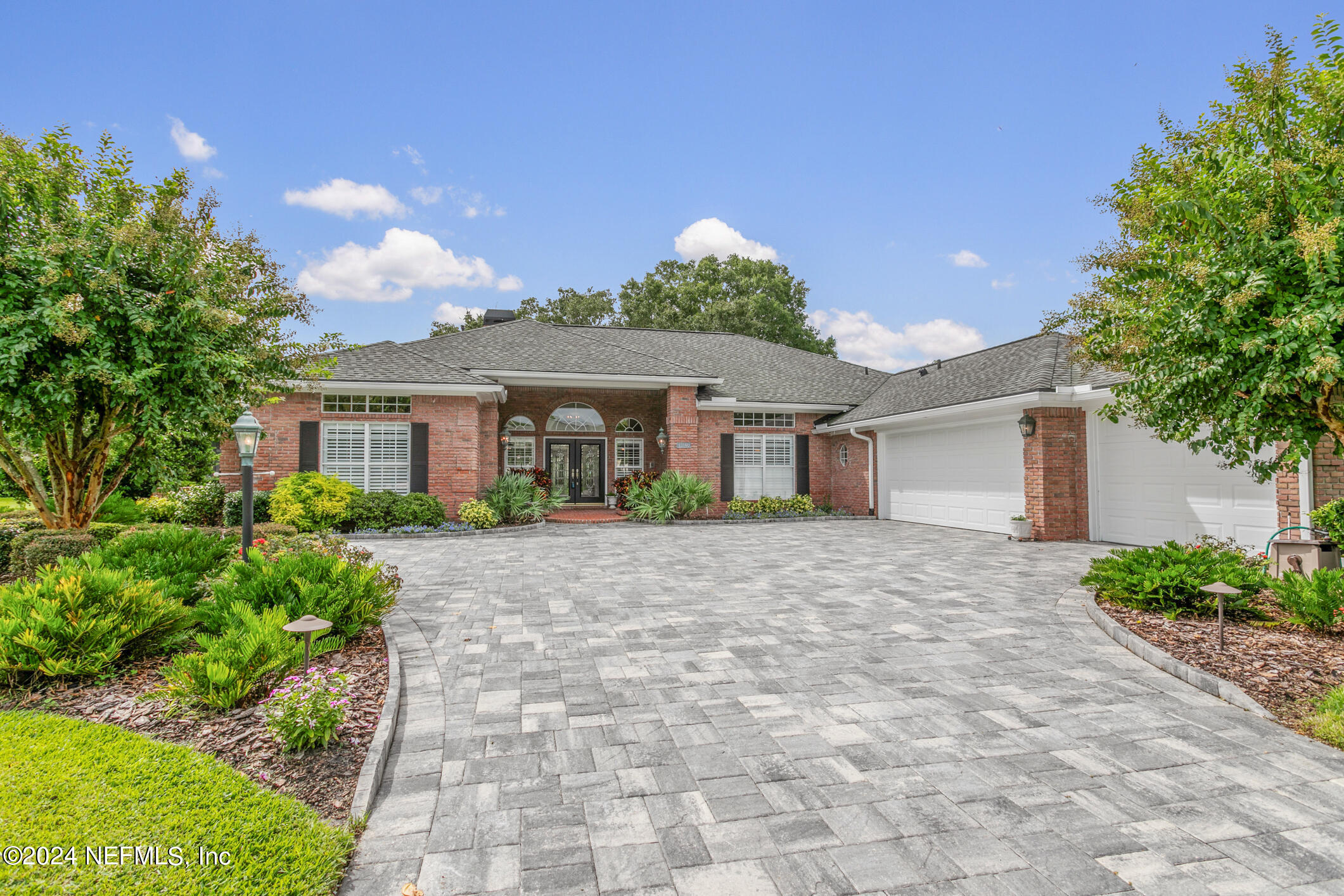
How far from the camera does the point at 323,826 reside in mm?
2377

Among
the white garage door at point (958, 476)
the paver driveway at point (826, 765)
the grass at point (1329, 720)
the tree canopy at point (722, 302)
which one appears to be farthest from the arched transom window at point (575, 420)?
the grass at point (1329, 720)

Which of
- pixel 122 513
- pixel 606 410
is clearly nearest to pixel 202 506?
pixel 122 513

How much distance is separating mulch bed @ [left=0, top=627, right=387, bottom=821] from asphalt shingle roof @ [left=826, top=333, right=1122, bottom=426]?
9885 mm

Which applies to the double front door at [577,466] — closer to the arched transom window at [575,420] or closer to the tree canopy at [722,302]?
the arched transom window at [575,420]

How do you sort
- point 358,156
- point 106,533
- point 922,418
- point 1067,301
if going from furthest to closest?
point 922,418 < point 358,156 < point 1067,301 < point 106,533

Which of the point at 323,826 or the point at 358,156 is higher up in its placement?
the point at 358,156

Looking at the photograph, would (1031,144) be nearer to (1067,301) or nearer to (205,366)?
(1067,301)

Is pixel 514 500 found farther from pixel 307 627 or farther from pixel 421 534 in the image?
pixel 307 627

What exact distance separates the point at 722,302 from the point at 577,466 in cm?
1725

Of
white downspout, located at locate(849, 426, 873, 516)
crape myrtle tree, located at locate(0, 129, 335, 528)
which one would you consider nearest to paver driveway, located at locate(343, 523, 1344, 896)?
crape myrtle tree, located at locate(0, 129, 335, 528)

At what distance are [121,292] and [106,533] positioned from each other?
2998mm

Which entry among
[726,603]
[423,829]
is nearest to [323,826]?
[423,829]

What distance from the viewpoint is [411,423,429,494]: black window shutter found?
528 inches

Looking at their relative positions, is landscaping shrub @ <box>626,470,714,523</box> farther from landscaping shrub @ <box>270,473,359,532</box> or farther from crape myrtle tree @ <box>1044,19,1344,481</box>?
crape myrtle tree @ <box>1044,19,1344,481</box>
